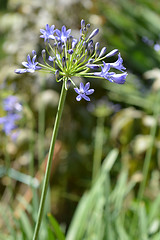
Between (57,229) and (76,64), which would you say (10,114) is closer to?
(57,229)

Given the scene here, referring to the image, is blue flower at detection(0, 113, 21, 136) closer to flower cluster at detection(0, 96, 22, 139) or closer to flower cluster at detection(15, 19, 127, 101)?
flower cluster at detection(0, 96, 22, 139)

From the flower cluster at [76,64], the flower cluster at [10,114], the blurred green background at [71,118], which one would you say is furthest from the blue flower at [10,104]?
the flower cluster at [76,64]

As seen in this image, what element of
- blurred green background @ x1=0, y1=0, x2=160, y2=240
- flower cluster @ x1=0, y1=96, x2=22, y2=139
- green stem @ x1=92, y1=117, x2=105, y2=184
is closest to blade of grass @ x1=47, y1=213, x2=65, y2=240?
flower cluster @ x1=0, y1=96, x2=22, y2=139

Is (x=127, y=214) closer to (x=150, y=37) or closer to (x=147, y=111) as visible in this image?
(x=147, y=111)

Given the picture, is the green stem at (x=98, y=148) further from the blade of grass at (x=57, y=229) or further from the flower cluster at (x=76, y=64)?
the flower cluster at (x=76, y=64)

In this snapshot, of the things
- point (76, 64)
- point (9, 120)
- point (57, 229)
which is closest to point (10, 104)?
point (9, 120)

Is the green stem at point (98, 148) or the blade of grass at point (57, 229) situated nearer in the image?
the blade of grass at point (57, 229)

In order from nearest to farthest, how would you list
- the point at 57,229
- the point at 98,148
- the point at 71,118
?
1. the point at 57,229
2. the point at 98,148
3. the point at 71,118

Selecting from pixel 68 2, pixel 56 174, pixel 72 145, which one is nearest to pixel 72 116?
pixel 72 145

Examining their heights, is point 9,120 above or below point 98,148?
above

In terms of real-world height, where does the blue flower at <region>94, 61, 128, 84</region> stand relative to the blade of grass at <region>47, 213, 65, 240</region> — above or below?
above

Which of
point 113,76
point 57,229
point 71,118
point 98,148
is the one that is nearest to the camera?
point 113,76
